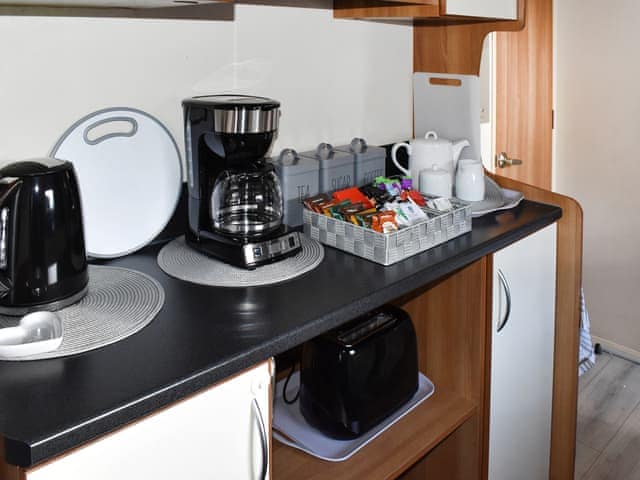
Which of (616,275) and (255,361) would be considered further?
(616,275)

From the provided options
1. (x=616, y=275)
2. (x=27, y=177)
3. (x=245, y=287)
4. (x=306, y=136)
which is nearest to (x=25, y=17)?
(x=27, y=177)

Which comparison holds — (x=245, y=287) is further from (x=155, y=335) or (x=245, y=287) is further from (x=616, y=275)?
(x=616, y=275)

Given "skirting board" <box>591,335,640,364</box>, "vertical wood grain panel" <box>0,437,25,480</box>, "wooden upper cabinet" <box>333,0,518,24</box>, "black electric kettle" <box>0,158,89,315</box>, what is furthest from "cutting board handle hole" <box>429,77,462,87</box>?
"skirting board" <box>591,335,640,364</box>

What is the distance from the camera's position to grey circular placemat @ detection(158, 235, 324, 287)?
1282mm

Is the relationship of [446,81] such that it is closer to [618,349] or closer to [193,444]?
[193,444]

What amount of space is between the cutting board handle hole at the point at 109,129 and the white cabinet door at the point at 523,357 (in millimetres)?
873

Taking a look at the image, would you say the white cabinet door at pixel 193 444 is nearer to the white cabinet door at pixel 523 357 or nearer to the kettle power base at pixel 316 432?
the kettle power base at pixel 316 432

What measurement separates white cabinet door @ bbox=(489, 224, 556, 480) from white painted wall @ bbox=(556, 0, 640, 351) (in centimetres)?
131

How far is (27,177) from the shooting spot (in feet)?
3.33

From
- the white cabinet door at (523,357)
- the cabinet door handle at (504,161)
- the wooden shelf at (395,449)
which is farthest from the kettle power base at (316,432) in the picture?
the cabinet door handle at (504,161)

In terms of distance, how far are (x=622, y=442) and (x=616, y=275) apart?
33.8 inches

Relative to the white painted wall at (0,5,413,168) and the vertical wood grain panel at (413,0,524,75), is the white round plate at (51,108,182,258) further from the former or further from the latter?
the vertical wood grain panel at (413,0,524,75)

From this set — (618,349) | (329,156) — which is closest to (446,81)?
(329,156)

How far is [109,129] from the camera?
4.53 feet
